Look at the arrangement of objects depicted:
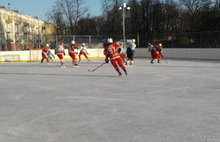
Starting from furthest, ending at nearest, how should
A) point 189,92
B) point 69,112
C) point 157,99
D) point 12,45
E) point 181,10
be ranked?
point 181,10 → point 12,45 → point 189,92 → point 157,99 → point 69,112

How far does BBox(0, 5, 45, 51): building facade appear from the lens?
1694cm

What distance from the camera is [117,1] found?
106 ft

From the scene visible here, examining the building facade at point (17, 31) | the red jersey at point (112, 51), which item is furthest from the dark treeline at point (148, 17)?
the red jersey at point (112, 51)

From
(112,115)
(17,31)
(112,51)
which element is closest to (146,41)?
(112,51)

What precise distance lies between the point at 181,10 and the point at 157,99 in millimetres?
35557

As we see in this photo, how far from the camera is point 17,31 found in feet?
141

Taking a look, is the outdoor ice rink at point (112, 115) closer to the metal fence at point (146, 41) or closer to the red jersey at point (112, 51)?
the red jersey at point (112, 51)

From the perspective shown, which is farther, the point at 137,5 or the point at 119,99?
the point at 137,5

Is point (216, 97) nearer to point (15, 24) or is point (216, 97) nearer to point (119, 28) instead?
point (119, 28)

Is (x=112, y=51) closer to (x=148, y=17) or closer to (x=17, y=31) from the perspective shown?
(x=148, y=17)

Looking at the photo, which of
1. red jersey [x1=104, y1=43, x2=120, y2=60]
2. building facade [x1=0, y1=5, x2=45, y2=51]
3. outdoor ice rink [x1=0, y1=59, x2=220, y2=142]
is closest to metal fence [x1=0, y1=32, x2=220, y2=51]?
building facade [x1=0, y1=5, x2=45, y2=51]

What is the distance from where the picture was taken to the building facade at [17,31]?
16936mm

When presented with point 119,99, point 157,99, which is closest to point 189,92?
point 157,99

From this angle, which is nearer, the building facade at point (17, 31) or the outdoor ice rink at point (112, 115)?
the outdoor ice rink at point (112, 115)
